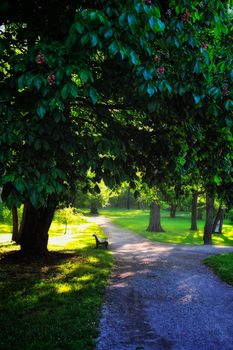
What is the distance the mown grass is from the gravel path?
13.1 inches

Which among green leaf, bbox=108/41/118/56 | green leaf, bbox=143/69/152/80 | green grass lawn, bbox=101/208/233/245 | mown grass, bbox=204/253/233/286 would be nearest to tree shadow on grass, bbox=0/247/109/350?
mown grass, bbox=204/253/233/286

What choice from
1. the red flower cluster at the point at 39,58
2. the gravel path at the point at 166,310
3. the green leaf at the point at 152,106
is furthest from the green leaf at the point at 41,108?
the gravel path at the point at 166,310

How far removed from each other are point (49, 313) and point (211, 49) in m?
6.26

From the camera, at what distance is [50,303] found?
28.1 feet

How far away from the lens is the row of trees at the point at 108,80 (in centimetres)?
423

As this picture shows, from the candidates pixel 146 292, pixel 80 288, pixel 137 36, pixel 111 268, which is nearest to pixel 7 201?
pixel 137 36

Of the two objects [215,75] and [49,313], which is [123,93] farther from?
[49,313]

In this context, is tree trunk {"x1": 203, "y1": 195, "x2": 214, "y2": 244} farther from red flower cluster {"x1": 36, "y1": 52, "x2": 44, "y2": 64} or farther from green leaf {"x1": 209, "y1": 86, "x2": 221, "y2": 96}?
red flower cluster {"x1": 36, "y1": 52, "x2": 44, "y2": 64}

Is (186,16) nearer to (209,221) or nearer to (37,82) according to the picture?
(37,82)

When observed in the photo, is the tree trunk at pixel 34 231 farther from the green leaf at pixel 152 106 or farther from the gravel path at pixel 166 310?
the green leaf at pixel 152 106

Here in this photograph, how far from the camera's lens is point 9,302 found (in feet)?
28.1

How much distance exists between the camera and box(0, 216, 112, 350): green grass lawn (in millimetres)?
6387

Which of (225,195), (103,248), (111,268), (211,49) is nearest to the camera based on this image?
(211,49)

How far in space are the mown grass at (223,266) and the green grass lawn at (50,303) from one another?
408 cm
